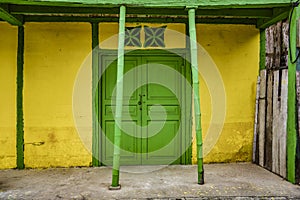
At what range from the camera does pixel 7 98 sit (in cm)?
548

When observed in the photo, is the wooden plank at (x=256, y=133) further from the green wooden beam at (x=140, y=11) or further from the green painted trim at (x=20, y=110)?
the green painted trim at (x=20, y=110)

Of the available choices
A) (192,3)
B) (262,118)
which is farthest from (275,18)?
(262,118)

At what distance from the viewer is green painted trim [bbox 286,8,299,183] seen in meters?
4.61

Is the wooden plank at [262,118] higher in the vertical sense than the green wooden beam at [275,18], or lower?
lower

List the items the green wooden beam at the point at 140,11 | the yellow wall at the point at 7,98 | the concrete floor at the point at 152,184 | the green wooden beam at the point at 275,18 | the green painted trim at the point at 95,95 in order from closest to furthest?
1. the concrete floor at the point at 152,184
2. the green wooden beam at the point at 275,18
3. the green wooden beam at the point at 140,11
4. the yellow wall at the point at 7,98
5. the green painted trim at the point at 95,95

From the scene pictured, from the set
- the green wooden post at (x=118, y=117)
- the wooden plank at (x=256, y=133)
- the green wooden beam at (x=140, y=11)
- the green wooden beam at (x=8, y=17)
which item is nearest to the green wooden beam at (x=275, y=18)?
the green wooden beam at (x=140, y=11)

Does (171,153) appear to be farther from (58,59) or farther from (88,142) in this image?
(58,59)

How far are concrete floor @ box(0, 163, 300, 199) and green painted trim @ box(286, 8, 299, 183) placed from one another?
24 centimetres

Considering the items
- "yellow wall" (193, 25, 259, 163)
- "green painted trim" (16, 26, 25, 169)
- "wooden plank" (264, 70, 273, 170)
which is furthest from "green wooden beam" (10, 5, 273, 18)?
"wooden plank" (264, 70, 273, 170)

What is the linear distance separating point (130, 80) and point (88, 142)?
131 cm

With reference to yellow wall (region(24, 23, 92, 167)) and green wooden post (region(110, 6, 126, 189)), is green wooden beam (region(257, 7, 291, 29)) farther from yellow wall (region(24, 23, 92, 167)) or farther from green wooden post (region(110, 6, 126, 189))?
yellow wall (region(24, 23, 92, 167))

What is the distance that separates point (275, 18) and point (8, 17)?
415 centimetres

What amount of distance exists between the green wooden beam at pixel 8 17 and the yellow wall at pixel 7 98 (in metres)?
0.34

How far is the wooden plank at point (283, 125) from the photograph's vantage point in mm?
4852
